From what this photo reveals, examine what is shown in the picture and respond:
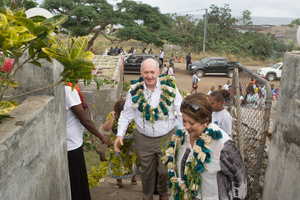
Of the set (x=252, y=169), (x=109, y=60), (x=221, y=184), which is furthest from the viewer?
(x=109, y=60)

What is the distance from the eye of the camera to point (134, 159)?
5297 mm

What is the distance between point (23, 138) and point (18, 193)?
378 millimetres

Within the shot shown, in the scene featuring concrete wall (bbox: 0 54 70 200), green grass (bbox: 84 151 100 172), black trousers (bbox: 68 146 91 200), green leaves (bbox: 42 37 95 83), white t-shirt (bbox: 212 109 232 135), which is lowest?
green grass (bbox: 84 151 100 172)

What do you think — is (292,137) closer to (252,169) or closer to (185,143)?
(185,143)

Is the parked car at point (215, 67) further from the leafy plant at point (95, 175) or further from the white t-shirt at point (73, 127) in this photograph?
the white t-shirt at point (73, 127)

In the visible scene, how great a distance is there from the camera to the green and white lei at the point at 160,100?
4.09 m

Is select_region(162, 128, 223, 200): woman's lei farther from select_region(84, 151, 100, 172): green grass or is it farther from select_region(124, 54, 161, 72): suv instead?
select_region(124, 54, 161, 72): suv

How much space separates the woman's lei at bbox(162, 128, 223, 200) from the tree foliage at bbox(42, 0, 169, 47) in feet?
64.2

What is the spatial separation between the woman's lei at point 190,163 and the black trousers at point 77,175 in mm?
1199

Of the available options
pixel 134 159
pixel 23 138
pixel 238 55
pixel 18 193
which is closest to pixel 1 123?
pixel 23 138

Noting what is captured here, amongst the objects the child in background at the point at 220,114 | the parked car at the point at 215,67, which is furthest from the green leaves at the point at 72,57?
the parked car at the point at 215,67

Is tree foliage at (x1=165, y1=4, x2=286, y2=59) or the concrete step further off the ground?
tree foliage at (x1=165, y1=4, x2=286, y2=59)

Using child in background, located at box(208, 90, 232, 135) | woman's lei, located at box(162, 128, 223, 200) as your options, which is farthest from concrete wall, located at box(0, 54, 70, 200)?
child in background, located at box(208, 90, 232, 135)

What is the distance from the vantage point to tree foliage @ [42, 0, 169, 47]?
856 inches
